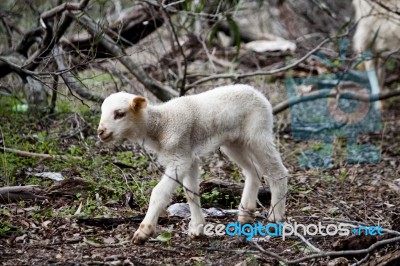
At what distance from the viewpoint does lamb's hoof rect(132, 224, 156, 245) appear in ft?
13.7

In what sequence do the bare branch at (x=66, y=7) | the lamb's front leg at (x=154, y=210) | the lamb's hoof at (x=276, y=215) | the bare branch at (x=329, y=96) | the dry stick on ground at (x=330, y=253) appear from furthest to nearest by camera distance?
the bare branch at (x=329, y=96), the bare branch at (x=66, y=7), the lamb's hoof at (x=276, y=215), the lamb's front leg at (x=154, y=210), the dry stick on ground at (x=330, y=253)

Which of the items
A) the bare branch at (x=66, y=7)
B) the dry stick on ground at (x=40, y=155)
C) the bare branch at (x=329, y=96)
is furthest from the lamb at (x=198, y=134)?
the bare branch at (x=329, y=96)

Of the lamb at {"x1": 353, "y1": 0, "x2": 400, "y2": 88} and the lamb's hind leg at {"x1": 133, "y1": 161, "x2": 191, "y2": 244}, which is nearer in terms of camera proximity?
the lamb's hind leg at {"x1": 133, "y1": 161, "x2": 191, "y2": 244}

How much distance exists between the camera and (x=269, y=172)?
4.76 metres

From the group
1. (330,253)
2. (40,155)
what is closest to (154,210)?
(330,253)

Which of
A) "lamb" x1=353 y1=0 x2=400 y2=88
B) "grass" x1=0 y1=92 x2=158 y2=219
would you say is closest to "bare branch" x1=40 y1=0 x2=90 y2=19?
"grass" x1=0 y1=92 x2=158 y2=219

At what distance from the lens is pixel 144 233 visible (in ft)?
13.7

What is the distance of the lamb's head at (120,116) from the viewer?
4.33 meters

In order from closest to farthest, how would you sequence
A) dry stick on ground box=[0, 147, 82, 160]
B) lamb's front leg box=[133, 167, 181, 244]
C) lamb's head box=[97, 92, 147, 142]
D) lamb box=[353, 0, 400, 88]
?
lamb's front leg box=[133, 167, 181, 244], lamb's head box=[97, 92, 147, 142], dry stick on ground box=[0, 147, 82, 160], lamb box=[353, 0, 400, 88]

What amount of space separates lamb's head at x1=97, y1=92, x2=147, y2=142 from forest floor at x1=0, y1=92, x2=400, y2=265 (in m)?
0.27

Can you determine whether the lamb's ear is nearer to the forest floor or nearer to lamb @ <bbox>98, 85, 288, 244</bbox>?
lamb @ <bbox>98, 85, 288, 244</bbox>

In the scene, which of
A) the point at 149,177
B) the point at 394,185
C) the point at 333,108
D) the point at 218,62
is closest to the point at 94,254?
the point at 149,177

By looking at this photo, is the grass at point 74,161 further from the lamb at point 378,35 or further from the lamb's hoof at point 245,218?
the lamb at point 378,35

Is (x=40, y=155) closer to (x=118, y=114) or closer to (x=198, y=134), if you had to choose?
(x=118, y=114)
